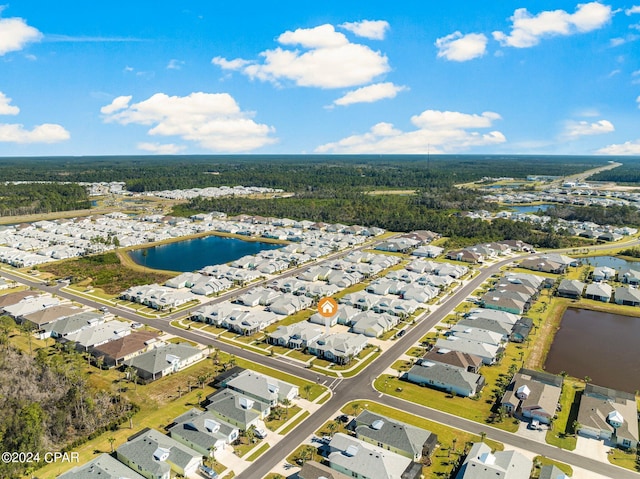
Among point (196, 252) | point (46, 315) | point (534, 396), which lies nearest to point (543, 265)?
point (534, 396)

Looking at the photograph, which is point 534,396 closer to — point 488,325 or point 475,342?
point 475,342

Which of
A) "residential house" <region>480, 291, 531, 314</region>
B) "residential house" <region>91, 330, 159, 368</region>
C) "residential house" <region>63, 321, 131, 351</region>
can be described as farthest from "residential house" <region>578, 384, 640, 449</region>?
"residential house" <region>63, 321, 131, 351</region>

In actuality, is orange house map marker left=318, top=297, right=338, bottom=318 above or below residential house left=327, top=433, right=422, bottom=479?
above

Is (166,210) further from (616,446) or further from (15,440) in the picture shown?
(616,446)

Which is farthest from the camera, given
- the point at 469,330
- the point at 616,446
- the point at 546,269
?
the point at 546,269

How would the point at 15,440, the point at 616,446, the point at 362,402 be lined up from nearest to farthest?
the point at 15,440, the point at 616,446, the point at 362,402

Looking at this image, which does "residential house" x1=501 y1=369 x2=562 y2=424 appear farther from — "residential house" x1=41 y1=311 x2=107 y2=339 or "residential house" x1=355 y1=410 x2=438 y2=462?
"residential house" x1=41 y1=311 x2=107 y2=339

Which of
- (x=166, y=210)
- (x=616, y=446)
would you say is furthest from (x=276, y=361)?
(x=166, y=210)
